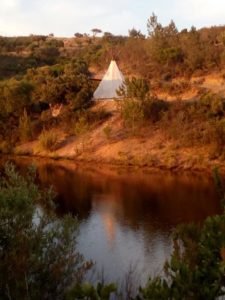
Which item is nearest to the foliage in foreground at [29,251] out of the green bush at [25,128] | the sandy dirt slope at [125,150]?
the sandy dirt slope at [125,150]

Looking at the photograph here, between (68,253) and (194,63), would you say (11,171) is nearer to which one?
(68,253)

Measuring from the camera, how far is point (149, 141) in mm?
32656

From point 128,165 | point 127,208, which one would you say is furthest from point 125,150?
point 127,208

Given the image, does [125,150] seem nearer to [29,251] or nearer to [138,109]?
[138,109]

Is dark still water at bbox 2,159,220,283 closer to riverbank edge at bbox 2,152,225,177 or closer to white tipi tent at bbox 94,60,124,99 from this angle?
riverbank edge at bbox 2,152,225,177

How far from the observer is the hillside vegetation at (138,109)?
103 ft

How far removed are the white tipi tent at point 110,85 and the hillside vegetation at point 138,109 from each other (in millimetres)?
658

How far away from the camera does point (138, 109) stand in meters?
32.8

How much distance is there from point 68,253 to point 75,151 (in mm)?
25461

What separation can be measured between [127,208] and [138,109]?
13.2 metres

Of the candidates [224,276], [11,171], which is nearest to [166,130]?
[11,171]

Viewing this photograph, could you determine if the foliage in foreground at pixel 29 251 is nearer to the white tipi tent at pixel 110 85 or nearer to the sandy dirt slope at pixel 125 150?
the sandy dirt slope at pixel 125 150

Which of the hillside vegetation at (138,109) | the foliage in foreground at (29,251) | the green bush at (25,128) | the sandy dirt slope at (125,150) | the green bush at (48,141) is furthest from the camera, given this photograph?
the green bush at (25,128)

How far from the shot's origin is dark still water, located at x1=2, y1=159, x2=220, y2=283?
47.2 feet
